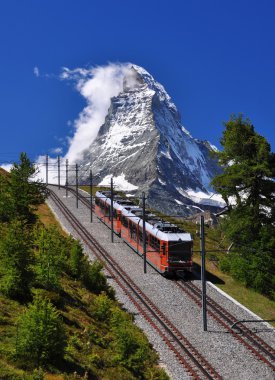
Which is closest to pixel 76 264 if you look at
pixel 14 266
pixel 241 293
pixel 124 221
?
pixel 14 266

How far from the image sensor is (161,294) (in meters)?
32.6

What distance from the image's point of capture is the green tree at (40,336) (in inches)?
621

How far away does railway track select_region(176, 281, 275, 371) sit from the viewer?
22480 mm

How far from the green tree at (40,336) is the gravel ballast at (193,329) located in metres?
6.28

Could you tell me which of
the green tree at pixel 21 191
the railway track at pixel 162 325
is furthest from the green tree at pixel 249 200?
the green tree at pixel 21 191

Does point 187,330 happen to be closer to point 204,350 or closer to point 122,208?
point 204,350

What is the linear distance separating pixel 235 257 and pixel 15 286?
2267cm

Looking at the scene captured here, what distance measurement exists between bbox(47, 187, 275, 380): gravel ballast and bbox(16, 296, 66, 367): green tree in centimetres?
628

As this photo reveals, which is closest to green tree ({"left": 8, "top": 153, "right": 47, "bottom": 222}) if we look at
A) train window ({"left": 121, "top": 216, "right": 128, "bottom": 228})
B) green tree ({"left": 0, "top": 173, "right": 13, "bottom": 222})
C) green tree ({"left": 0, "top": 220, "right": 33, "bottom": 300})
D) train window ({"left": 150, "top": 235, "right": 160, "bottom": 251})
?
green tree ({"left": 0, "top": 173, "right": 13, "bottom": 222})

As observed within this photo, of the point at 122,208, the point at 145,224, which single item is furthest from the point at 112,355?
the point at 122,208

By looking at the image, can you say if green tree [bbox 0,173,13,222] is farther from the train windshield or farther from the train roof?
the train windshield

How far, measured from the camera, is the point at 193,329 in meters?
26.1

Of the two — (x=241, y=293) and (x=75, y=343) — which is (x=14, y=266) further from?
(x=241, y=293)

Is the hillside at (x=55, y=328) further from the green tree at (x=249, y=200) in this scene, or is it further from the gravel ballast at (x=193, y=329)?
the green tree at (x=249, y=200)
